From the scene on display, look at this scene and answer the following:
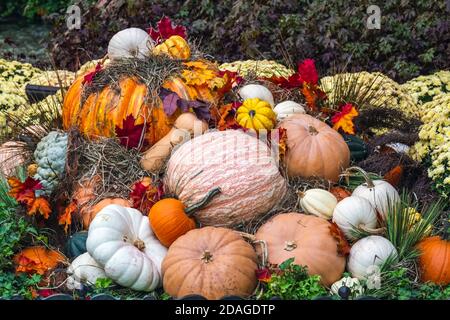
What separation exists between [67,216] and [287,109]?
1.66 m

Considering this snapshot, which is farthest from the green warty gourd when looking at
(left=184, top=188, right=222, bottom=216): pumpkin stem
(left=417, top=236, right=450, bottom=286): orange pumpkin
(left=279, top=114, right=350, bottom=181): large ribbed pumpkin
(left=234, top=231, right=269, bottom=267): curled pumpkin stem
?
(left=417, top=236, right=450, bottom=286): orange pumpkin

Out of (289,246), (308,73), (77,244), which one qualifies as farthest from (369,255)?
(308,73)

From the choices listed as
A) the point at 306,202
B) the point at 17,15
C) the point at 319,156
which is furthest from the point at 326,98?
the point at 17,15

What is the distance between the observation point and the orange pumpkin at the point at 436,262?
168 inches

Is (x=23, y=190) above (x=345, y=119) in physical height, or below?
below

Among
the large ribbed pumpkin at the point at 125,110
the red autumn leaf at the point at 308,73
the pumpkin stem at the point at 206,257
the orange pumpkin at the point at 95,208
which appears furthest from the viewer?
the red autumn leaf at the point at 308,73

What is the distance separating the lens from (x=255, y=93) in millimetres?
5324

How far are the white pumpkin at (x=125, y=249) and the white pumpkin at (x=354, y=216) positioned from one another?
1.01 metres

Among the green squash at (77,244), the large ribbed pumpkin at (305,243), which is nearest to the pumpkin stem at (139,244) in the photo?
the green squash at (77,244)

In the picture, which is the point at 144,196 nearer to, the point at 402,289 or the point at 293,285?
the point at 293,285

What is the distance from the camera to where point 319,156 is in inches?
190

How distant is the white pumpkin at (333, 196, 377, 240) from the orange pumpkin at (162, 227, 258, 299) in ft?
1.80

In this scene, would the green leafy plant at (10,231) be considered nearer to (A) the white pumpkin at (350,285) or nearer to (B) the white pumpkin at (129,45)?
(B) the white pumpkin at (129,45)
